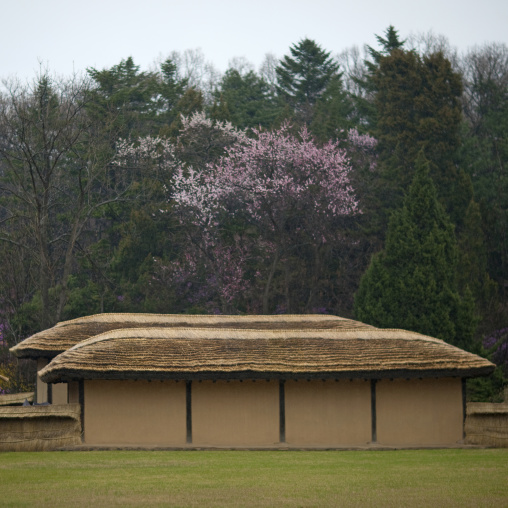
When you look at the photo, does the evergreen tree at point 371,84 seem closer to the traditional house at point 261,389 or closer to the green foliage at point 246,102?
the green foliage at point 246,102

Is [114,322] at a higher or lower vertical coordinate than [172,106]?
lower

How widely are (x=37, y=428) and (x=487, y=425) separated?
36.2ft

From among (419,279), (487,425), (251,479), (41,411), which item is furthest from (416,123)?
(251,479)

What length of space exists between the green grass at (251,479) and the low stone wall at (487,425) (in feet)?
5.86

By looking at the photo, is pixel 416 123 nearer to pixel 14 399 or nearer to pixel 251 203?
pixel 251 203

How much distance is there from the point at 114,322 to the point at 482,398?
1356 centimetres

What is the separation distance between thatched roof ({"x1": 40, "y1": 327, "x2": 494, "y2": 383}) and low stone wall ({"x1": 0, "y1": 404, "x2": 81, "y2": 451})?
106 centimetres

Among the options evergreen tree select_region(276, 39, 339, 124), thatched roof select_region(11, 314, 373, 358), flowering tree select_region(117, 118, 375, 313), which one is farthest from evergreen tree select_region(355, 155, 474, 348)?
evergreen tree select_region(276, 39, 339, 124)

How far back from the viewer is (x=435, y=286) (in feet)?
118

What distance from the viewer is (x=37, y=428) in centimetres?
2038

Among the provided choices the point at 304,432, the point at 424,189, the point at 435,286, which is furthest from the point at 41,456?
the point at 424,189

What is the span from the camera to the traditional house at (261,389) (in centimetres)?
2195

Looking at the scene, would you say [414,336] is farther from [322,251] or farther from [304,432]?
[322,251]

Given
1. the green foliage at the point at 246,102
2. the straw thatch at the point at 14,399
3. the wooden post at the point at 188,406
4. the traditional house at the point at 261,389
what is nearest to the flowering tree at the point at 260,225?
the green foliage at the point at 246,102
